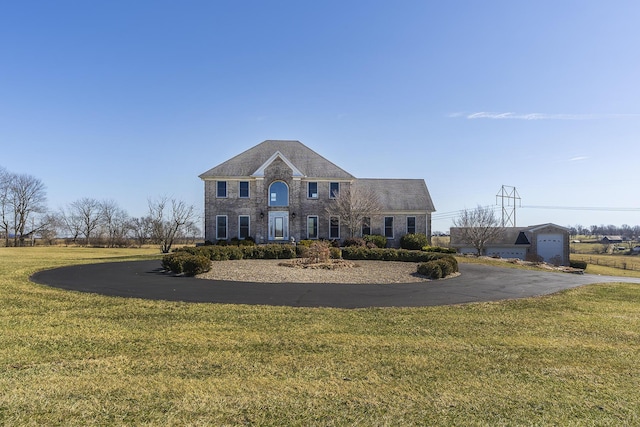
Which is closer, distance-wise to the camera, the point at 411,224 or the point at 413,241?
the point at 413,241

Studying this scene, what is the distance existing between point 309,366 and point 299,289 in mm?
6814

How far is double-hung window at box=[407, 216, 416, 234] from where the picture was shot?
35.0m

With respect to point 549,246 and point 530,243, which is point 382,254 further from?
point 549,246

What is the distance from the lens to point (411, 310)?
9.12 metres

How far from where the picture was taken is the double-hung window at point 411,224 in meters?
35.0

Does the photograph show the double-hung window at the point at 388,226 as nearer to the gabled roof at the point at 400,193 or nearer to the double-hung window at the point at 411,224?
the gabled roof at the point at 400,193

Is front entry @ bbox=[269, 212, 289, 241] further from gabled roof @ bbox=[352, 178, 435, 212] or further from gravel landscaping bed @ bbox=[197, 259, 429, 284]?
gravel landscaping bed @ bbox=[197, 259, 429, 284]

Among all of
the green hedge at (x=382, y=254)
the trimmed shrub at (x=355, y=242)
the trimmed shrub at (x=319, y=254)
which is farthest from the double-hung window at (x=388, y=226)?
the trimmed shrub at (x=319, y=254)

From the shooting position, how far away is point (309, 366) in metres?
5.18

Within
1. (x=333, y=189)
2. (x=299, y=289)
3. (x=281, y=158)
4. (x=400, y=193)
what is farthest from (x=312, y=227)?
(x=299, y=289)

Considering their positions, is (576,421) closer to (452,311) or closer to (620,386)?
(620,386)

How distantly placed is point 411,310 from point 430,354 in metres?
3.33

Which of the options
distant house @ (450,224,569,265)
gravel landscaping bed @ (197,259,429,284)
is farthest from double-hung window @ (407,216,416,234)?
gravel landscaping bed @ (197,259,429,284)

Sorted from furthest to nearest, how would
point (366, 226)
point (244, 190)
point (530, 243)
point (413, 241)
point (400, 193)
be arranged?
point (530, 243)
point (400, 193)
point (366, 226)
point (244, 190)
point (413, 241)
